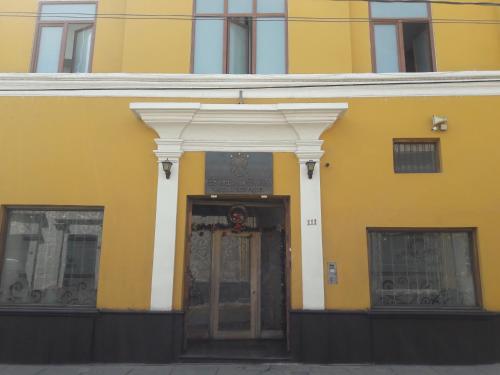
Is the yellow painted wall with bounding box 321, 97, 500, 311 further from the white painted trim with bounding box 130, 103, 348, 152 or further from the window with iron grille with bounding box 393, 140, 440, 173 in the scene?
the white painted trim with bounding box 130, 103, 348, 152

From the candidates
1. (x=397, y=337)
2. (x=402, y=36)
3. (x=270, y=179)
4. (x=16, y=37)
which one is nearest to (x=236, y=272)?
(x=270, y=179)

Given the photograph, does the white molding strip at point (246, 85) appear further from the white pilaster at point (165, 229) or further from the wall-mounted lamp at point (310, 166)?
the wall-mounted lamp at point (310, 166)

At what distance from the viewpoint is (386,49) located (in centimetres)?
763

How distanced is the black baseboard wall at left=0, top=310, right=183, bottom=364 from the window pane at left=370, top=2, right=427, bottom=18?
22.8ft

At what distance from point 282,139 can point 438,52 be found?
352 cm

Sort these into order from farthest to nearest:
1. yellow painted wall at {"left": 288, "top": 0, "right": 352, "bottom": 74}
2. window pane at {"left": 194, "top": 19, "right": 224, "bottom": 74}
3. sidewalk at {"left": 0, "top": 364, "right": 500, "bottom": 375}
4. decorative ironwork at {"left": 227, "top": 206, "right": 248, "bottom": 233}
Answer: decorative ironwork at {"left": 227, "top": 206, "right": 248, "bottom": 233}, window pane at {"left": 194, "top": 19, "right": 224, "bottom": 74}, yellow painted wall at {"left": 288, "top": 0, "right": 352, "bottom": 74}, sidewalk at {"left": 0, "top": 364, "right": 500, "bottom": 375}

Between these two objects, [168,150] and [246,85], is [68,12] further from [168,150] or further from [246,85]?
[246,85]

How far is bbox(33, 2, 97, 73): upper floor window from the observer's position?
7668 mm

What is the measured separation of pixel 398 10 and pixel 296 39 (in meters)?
2.22

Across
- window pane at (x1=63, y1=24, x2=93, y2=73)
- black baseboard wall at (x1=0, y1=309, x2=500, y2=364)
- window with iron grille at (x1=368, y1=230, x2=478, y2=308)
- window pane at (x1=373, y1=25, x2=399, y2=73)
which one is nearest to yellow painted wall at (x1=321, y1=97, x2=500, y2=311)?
window with iron grille at (x1=368, y1=230, x2=478, y2=308)

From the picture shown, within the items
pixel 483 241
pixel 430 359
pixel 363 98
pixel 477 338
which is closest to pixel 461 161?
pixel 483 241

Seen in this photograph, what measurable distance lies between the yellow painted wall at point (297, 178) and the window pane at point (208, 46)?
1.67 m

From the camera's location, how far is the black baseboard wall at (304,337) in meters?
6.34

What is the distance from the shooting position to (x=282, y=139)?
698 centimetres
